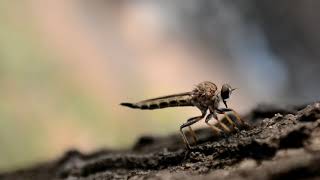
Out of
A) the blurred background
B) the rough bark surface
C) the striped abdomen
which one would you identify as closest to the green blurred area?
the blurred background

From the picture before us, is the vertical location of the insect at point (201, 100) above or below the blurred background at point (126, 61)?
below

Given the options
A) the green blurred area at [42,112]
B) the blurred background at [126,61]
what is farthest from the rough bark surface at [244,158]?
the green blurred area at [42,112]

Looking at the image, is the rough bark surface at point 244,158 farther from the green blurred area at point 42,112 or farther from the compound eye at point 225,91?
the green blurred area at point 42,112

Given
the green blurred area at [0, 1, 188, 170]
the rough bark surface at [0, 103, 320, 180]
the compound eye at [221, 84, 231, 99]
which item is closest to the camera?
the rough bark surface at [0, 103, 320, 180]

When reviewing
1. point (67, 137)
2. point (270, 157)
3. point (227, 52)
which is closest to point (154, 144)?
point (270, 157)

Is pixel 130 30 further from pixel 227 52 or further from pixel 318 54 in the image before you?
pixel 318 54

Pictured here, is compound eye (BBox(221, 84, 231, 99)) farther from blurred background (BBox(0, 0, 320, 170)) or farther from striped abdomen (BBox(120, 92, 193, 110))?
blurred background (BBox(0, 0, 320, 170))
